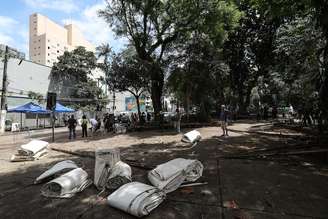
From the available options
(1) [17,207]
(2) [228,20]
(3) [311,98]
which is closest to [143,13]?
(2) [228,20]

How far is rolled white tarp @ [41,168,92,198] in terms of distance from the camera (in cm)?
463

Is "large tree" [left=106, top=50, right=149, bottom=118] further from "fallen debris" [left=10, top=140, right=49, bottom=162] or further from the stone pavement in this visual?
the stone pavement

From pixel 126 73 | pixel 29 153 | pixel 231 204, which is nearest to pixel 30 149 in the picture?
pixel 29 153

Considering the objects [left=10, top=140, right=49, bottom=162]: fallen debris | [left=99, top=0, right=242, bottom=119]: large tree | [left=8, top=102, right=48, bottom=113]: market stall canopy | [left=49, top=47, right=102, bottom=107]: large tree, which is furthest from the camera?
[left=49, top=47, right=102, bottom=107]: large tree

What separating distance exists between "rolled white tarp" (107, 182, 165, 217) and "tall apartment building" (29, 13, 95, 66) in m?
72.2

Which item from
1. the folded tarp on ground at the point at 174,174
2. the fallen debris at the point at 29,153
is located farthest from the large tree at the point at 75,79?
the folded tarp on ground at the point at 174,174

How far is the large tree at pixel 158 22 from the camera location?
16.9 metres

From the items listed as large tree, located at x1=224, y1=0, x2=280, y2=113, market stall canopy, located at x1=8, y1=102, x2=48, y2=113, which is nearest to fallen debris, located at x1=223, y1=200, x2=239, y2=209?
market stall canopy, located at x1=8, y1=102, x2=48, y2=113

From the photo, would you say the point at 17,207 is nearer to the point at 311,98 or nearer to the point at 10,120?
the point at 311,98

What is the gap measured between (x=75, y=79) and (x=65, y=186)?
40.2m

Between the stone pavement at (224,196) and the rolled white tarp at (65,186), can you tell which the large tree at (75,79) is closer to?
the stone pavement at (224,196)

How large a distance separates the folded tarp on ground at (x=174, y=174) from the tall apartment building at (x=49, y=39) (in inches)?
2822

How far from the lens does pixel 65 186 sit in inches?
182

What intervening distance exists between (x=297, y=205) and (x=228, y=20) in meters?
16.7
